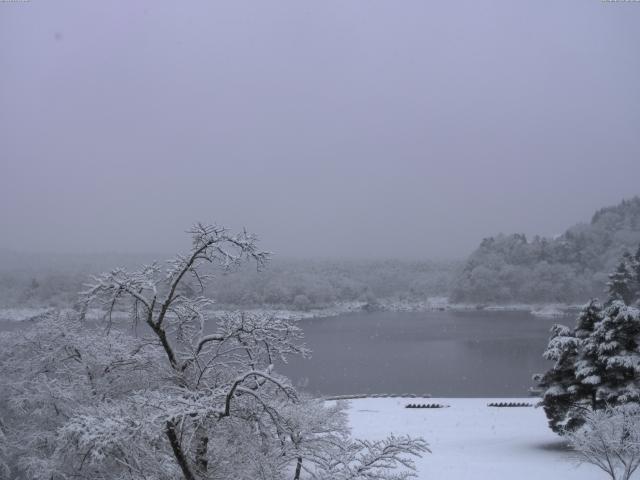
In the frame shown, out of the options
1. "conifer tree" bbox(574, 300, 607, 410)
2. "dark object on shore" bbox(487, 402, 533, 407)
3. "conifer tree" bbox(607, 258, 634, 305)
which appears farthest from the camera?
"conifer tree" bbox(607, 258, 634, 305)

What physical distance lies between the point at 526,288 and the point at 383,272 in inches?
1828

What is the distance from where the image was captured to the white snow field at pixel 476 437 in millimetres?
13328

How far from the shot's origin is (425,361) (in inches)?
1535

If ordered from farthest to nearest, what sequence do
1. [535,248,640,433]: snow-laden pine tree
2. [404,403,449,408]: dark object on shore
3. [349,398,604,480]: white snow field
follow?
[404,403,449,408]: dark object on shore, [535,248,640,433]: snow-laden pine tree, [349,398,604,480]: white snow field

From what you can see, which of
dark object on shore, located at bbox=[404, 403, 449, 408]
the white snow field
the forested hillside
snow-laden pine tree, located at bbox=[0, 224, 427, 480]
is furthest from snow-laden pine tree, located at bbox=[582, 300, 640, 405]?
the forested hillside

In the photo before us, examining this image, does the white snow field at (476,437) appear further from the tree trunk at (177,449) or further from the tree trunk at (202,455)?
the tree trunk at (177,449)

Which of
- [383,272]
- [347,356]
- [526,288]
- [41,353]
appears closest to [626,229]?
[526,288]

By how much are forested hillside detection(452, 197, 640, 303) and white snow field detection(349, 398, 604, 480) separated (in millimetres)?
75120

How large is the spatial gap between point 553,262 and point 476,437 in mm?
100054

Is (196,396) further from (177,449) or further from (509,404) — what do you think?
(509,404)

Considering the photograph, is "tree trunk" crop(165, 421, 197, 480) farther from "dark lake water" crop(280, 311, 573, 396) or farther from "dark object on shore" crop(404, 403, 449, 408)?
"dark lake water" crop(280, 311, 573, 396)

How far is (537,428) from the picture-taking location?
1925 centimetres

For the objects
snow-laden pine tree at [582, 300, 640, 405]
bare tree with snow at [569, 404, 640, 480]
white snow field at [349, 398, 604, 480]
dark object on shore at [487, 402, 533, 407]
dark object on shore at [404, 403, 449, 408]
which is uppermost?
snow-laden pine tree at [582, 300, 640, 405]

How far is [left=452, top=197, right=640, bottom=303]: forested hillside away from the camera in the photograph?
97.6 m
